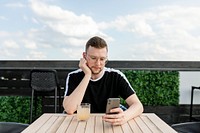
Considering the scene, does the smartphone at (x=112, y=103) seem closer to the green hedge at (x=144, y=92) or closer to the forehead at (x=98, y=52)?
the forehead at (x=98, y=52)

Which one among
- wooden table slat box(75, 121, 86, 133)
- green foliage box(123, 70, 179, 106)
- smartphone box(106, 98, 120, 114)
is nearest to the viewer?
wooden table slat box(75, 121, 86, 133)

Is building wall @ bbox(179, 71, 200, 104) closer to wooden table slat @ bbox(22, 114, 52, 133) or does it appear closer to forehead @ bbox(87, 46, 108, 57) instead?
forehead @ bbox(87, 46, 108, 57)

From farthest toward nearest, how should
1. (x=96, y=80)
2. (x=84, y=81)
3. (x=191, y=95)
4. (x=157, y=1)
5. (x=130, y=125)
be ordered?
(x=157, y=1) < (x=191, y=95) < (x=96, y=80) < (x=84, y=81) < (x=130, y=125)

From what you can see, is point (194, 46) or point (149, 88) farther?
point (194, 46)

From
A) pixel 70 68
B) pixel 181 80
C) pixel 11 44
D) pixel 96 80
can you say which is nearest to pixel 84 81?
pixel 96 80

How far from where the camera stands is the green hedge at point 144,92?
15.3 feet

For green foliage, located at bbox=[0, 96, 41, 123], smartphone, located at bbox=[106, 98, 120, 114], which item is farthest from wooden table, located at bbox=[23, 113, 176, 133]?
green foliage, located at bbox=[0, 96, 41, 123]

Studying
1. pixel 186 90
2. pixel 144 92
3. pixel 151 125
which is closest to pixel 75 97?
pixel 151 125

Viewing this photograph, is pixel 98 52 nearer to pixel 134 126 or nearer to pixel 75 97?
pixel 75 97

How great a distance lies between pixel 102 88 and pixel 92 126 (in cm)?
63

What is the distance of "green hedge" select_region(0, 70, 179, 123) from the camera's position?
15.3ft

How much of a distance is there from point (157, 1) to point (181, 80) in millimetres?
1326

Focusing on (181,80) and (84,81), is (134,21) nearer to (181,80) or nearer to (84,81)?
(181,80)

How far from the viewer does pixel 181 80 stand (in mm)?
4707
